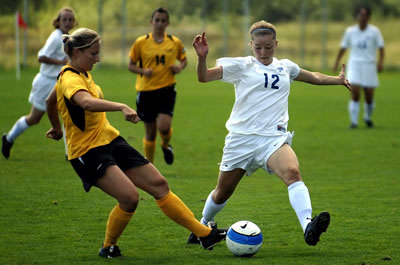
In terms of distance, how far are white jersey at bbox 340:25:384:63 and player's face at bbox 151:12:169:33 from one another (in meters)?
6.91

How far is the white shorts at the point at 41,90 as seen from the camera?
1170 centimetres

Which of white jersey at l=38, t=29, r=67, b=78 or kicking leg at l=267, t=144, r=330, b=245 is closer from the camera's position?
kicking leg at l=267, t=144, r=330, b=245

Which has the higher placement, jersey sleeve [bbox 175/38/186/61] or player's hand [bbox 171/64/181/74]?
jersey sleeve [bbox 175/38/186/61]

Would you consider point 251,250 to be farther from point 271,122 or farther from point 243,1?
point 243,1

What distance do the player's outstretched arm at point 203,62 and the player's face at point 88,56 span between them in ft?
2.60

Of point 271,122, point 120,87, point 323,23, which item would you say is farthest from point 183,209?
point 323,23

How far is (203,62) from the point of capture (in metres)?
6.24

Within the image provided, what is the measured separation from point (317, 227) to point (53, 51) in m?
6.77

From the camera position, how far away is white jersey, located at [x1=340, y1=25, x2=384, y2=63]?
1694 cm

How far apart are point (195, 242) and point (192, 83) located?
23.5 m

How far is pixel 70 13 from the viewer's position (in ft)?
36.8

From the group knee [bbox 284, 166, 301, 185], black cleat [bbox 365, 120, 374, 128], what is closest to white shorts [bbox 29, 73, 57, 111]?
knee [bbox 284, 166, 301, 185]

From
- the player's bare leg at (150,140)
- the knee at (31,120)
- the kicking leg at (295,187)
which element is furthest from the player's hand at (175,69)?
the kicking leg at (295,187)

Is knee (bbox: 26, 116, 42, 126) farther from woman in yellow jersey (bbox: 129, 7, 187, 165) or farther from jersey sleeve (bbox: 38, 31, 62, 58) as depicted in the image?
woman in yellow jersey (bbox: 129, 7, 187, 165)
